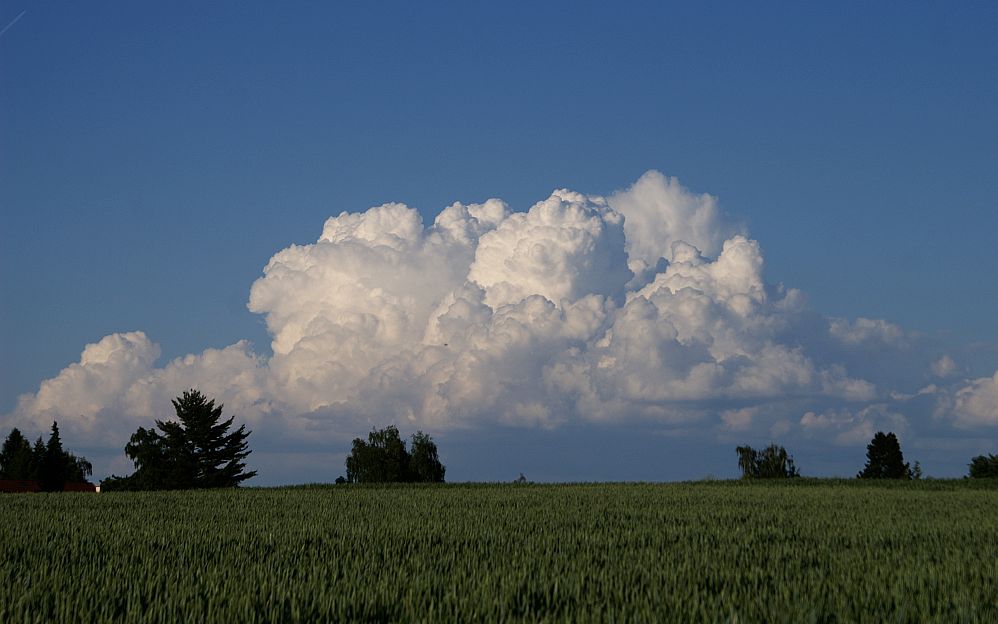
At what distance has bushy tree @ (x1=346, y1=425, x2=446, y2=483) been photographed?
308ft

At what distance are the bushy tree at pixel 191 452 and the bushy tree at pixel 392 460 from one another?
16349 mm

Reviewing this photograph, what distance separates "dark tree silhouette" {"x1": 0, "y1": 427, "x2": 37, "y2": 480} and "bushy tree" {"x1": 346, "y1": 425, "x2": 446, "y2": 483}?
3103 cm

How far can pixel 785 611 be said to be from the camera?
9.51 meters

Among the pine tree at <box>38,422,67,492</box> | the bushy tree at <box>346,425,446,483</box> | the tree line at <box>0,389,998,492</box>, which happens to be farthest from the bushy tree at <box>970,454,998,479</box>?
the pine tree at <box>38,422,67,492</box>

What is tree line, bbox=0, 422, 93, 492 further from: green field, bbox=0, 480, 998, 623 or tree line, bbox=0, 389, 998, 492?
green field, bbox=0, 480, 998, 623

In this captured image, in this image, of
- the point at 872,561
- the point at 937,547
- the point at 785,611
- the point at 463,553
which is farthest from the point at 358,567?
the point at 937,547

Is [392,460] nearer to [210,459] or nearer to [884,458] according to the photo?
[210,459]

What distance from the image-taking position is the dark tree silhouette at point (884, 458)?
9569 centimetres

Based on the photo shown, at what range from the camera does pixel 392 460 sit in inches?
3743

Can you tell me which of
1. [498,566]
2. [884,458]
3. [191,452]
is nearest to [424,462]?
[191,452]

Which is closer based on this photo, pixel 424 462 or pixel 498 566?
pixel 498 566

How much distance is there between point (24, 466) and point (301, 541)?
86953mm

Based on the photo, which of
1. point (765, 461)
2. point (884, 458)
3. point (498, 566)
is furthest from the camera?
point (884, 458)

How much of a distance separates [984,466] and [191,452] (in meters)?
68.7
